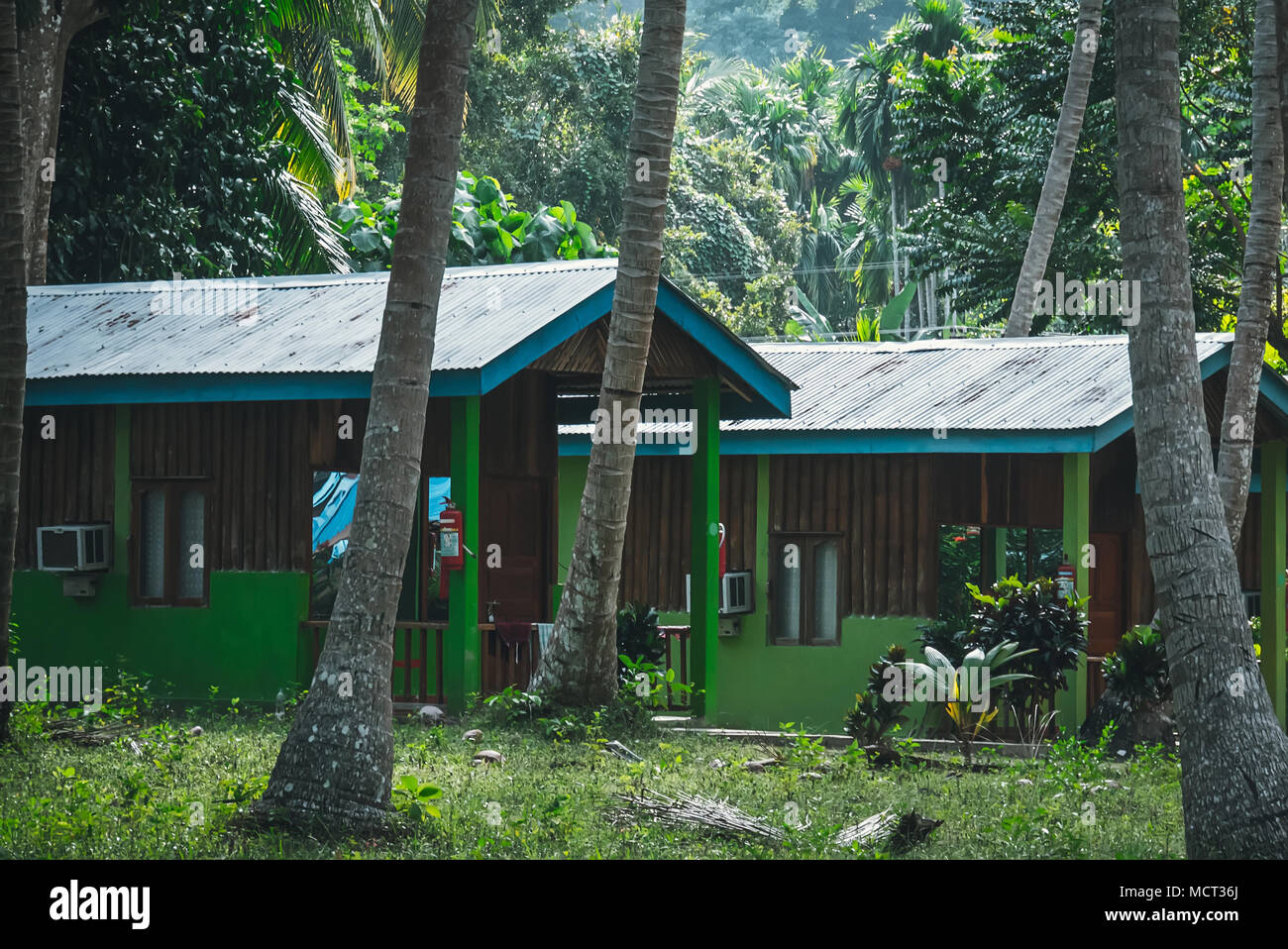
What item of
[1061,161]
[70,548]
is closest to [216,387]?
[70,548]

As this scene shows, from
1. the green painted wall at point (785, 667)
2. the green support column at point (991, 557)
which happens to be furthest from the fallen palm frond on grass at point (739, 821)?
the green support column at point (991, 557)

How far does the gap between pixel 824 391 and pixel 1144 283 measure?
10568 mm

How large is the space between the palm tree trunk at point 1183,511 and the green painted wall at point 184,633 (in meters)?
9.47

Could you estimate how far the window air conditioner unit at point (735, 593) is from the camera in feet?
60.6

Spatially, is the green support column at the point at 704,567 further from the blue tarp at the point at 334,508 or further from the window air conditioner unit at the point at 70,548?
the blue tarp at the point at 334,508

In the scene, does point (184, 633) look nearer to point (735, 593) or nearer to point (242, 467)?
point (242, 467)

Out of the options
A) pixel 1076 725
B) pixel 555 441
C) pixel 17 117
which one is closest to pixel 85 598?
pixel 555 441

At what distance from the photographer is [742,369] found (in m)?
16.6

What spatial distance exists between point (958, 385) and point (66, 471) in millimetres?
9550

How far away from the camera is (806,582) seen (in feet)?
61.3

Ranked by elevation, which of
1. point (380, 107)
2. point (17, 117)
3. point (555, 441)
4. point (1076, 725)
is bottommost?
point (1076, 725)

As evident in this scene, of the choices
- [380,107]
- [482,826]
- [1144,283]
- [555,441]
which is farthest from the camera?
[380,107]

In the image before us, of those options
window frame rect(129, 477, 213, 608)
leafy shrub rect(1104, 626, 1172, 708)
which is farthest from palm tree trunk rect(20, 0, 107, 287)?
leafy shrub rect(1104, 626, 1172, 708)
